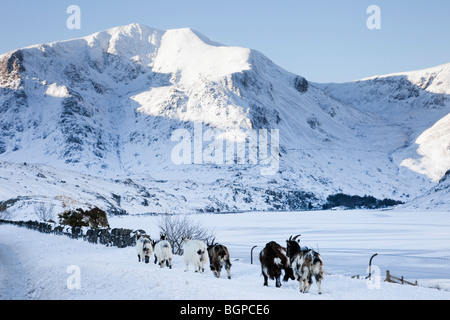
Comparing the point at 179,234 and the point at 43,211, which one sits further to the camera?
the point at 43,211

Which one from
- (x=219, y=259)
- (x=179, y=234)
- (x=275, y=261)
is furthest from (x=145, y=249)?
(x=179, y=234)

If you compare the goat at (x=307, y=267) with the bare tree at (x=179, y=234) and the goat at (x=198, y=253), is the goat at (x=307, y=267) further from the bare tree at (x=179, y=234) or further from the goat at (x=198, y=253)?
the bare tree at (x=179, y=234)

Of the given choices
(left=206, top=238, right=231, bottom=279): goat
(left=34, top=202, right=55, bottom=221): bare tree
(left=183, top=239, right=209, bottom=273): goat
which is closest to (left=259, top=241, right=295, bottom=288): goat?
(left=206, top=238, right=231, bottom=279): goat

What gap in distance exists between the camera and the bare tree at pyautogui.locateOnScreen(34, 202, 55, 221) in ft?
264

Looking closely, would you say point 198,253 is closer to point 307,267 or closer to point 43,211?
point 307,267

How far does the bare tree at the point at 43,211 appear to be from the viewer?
80562 millimetres

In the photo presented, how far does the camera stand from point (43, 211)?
8175cm

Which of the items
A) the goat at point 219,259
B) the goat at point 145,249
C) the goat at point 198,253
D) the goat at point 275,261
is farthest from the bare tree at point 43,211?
the goat at point 275,261

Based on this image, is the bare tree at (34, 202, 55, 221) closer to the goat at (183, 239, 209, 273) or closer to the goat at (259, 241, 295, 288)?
the goat at (183, 239, 209, 273)

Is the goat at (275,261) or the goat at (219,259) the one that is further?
the goat at (219,259)

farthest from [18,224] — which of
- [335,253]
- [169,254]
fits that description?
[169,254]
